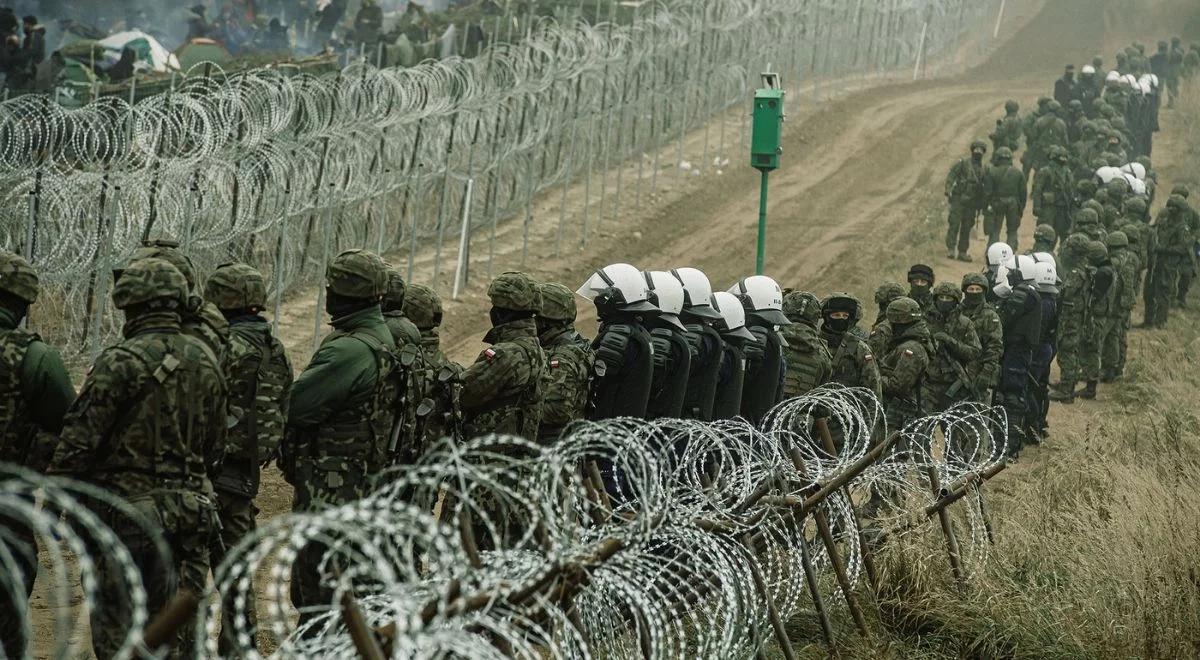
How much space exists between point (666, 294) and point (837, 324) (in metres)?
2.50

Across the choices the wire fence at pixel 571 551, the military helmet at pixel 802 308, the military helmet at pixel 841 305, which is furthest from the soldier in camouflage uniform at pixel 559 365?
the military helmet at pixel 841 305

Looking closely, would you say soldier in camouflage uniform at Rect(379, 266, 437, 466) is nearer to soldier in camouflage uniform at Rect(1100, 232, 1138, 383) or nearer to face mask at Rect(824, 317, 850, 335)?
face mask at Rect(824, 317, 850, 335)

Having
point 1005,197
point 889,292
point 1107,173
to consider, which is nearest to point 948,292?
point 889,292

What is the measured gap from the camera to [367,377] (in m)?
6.59

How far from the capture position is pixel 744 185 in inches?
974

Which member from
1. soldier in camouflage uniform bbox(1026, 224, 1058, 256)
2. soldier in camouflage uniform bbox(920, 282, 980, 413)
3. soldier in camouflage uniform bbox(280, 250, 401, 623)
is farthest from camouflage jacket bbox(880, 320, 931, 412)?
soldier in camouflage uniform bbox(1026, 224, 1058, 256)

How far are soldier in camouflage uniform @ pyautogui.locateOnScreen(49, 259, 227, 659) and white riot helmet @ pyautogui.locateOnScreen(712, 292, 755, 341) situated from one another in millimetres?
3940

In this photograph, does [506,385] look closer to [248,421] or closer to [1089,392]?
[248,421]

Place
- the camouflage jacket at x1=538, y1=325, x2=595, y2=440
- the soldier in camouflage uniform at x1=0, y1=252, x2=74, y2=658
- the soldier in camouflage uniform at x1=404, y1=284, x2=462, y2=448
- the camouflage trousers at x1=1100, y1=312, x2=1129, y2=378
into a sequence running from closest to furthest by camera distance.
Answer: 1. the soldier in camouflage uniform at x1=0, y1=252, x2=74, y2=658
2. the soldier in camouflage uniform at x1=404, y1=284, x2=462, y2=448
3. the camouflage jacket at x1=538, y1=325, x2=595, y2=440
4. the camouflage trousers at x1=1100, y1=312, x2=1129, y2=378

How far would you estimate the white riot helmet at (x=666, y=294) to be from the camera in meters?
8.57

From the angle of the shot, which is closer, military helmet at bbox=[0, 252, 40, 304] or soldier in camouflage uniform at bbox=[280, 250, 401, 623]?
military helmet at bbox=[0, 252, 40, 304]

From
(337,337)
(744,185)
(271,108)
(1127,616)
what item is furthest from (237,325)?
(744,185)

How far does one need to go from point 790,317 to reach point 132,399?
18.1 feet

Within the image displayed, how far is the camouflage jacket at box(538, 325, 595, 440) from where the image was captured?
782 cm
